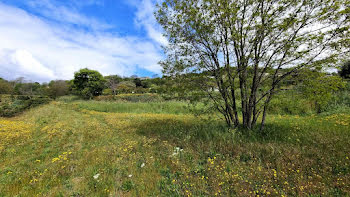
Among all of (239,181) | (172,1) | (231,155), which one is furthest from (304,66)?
(172,1)

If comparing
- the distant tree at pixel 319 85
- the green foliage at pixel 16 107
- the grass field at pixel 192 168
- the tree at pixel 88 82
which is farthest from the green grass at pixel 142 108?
the tree at pixel 88 82

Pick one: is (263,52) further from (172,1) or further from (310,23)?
(172,1)

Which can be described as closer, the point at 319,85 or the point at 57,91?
the point at 319,85

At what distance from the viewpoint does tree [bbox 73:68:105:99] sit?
2701cm

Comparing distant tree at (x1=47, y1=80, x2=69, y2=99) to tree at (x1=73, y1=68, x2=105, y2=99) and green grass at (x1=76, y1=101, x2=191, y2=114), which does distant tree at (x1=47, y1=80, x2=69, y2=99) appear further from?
green grass at (x1=76, y1=101, x2=191, y2=114)

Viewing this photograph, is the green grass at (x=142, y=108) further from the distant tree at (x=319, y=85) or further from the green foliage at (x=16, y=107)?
the distant tree at (x=319, y=85)

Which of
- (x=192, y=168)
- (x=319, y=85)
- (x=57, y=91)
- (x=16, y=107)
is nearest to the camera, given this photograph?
(x=192, y=168)

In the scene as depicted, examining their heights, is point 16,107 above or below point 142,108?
above

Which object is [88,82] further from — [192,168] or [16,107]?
[192,168]

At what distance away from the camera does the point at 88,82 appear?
27125 mm

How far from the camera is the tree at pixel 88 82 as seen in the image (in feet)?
88.6

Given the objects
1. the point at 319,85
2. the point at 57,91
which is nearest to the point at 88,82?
the point at 57,91

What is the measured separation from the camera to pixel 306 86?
451cm

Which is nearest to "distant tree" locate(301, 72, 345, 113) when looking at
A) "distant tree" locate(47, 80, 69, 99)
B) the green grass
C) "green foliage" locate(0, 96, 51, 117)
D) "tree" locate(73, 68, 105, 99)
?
the green grass
